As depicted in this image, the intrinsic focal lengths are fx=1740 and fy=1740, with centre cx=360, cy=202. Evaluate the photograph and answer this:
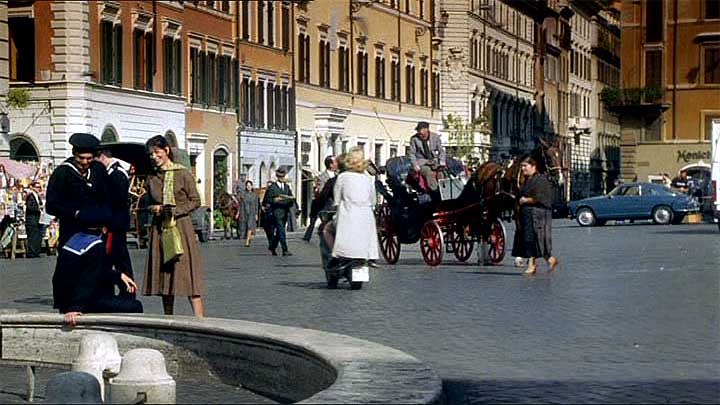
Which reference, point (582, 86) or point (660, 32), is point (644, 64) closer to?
point (660, 32)

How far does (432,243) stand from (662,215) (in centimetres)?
2808

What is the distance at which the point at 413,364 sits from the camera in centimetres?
835

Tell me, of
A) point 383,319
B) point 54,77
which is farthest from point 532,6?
point 54,77

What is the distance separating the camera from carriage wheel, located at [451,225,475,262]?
24.0 m

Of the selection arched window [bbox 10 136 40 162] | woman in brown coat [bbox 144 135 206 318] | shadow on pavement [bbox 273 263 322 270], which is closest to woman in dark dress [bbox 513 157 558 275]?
shadow on pavement [bbox 273 263 322 270]

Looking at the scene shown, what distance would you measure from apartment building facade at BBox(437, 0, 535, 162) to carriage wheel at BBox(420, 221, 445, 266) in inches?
58.1

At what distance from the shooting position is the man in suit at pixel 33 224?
1176 inches

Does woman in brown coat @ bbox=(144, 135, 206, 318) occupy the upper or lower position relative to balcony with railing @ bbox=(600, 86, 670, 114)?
lower

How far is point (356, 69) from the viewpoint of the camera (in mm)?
11797

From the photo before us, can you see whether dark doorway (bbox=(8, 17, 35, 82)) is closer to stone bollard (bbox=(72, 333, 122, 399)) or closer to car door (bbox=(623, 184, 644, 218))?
stone bollard (bbox=(72, 333, 122, 399))

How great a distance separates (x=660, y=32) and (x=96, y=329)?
63.6 metres

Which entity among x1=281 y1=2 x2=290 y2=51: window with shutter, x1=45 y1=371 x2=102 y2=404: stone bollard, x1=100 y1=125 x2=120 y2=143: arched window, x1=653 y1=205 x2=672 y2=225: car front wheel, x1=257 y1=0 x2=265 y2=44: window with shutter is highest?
x1=281 y1=2 x2=290 y2=51: window with shutter

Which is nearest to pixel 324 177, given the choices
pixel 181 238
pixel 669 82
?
pixel 181 238

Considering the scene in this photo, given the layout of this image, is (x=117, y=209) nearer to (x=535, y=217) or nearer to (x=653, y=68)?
(x=535, y=217)
